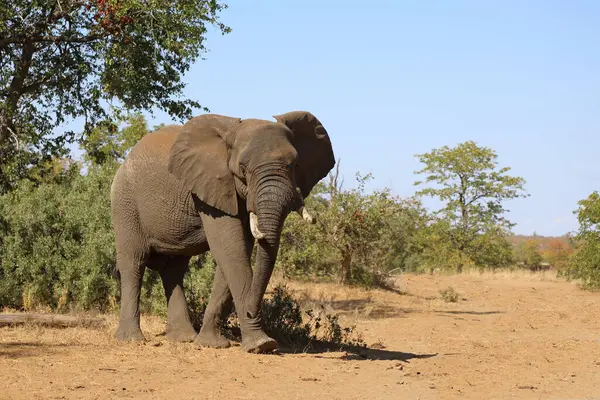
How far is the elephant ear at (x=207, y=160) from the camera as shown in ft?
34.4

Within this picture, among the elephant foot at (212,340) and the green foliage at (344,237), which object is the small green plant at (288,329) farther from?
the green foliage at (344,237)

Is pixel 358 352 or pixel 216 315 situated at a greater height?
pixel 216 315

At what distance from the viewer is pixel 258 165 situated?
32.4 feet

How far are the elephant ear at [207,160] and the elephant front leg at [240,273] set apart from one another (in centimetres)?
24

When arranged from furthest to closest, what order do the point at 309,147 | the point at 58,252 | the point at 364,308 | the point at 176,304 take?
the point at 364,308 < the point at 58,252 < the point at 176,304 < the point at 309,147

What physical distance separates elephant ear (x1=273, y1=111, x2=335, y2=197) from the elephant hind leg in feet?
7.75

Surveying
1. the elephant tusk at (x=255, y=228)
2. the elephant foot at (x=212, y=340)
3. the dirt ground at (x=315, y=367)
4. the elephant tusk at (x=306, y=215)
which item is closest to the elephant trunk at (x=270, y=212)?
the elephant tusk at (x=255, y=228)

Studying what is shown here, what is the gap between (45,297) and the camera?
17125 millimetres

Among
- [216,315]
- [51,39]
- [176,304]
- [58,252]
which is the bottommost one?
[216,315]

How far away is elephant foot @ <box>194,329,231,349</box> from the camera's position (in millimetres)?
10711

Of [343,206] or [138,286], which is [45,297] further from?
[343,206]

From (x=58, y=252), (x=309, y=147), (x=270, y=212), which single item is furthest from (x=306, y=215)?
(x=58, y=252)

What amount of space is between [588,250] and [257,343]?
2035cm

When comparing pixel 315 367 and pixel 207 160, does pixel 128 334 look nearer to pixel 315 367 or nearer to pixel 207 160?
pixel 207 160
